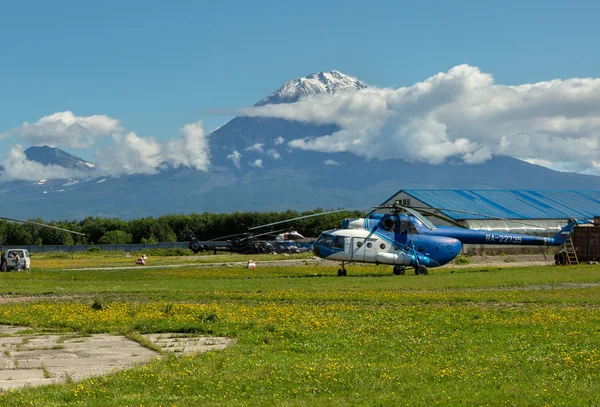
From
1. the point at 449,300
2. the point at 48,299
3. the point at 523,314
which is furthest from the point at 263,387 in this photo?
the point at 48,299

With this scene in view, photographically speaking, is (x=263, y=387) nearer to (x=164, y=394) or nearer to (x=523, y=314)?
(x=164, y=394)

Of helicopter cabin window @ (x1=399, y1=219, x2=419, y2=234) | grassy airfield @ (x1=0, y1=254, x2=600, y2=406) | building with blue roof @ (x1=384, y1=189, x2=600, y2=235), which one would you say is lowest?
grassy airfield @ (x1=0, y1=254, x2=600, y2=406)

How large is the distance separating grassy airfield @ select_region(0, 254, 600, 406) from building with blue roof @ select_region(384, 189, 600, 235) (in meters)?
68.6

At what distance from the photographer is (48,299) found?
3036cm

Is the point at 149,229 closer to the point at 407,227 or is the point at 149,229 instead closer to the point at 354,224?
the point at 354,224

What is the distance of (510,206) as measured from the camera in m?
114

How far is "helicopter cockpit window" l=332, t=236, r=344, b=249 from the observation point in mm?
48219

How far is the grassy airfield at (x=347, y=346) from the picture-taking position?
12211 millimetres

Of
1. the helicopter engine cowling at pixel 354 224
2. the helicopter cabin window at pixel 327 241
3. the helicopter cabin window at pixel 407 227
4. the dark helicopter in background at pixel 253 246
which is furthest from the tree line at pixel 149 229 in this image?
the helicopter cabin window at pixel 327 241

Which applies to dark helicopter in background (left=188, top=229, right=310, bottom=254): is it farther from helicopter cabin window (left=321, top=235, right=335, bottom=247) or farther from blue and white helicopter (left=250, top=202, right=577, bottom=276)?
helicopter cabin window (left=321, top=235, right=335, bottom=247)

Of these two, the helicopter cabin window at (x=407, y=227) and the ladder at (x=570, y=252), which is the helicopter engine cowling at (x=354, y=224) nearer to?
the helicopter cabin window at (x=407, y=227)

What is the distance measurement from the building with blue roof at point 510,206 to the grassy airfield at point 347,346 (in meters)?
68.6

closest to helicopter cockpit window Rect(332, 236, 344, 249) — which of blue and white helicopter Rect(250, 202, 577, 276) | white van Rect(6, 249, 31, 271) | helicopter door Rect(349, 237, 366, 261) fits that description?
blue and white helicopter Rect(250, 202, 577, 276)

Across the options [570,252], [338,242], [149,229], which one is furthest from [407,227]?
[149,229]
